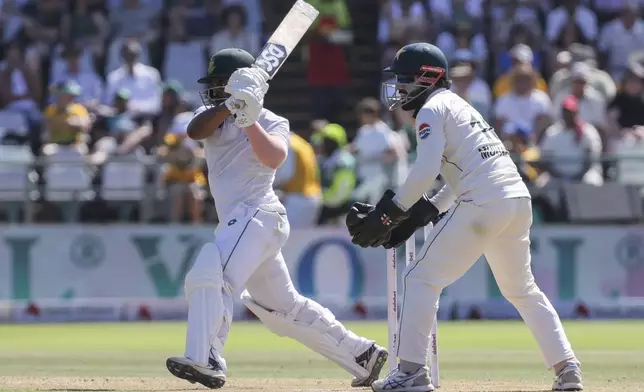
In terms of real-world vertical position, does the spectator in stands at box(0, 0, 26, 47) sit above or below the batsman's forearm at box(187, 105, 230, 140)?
above

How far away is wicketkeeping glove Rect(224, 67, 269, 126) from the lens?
23.9ft

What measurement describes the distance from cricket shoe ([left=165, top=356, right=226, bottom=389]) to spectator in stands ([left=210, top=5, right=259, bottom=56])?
11677 millimetres

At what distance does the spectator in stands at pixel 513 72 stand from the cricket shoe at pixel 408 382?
33.0ft

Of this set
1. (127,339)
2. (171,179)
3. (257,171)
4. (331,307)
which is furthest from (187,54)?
(257,171)

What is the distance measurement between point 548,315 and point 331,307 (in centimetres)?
820

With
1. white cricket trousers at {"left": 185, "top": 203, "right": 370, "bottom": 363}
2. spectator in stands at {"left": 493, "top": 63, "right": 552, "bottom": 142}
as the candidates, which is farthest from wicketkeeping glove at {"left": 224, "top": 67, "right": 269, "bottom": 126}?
spectator in stands at {"left": 493, "top": 63, "right": 552, "bottom": 142}

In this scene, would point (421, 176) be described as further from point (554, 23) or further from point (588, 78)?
point (554, 23)

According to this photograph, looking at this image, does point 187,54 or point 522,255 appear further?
point 187,54

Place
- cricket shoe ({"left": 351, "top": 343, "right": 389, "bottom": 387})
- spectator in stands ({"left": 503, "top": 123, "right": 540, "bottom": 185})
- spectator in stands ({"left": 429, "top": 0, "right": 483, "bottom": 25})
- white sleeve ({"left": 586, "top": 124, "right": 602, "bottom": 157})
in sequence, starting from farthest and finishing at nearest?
spectator in stands ({"left": 429, "top": 0, "right": 483, "bottom": 25}) → white sleeve ({"left": 586, "top": 124, "right": 602, "bottom": 157}) → spectator in stands ({"left": 503, "top": 123, "right": 540, "bottom": 185}) → cricket shoe ({"left": 351, "top": 343, "right": 389, "bottom": 387})

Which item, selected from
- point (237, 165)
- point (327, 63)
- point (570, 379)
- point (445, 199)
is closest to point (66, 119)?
point (327, 63)

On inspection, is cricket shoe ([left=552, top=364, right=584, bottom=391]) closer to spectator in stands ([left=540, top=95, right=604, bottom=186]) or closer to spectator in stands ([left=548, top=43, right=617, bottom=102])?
spectator in stands ([left=540, top=95, right=604, bottom=186])

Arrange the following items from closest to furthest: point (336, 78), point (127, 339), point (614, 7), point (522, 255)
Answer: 1. point (522, 255)
2. point (127, 339)
3. point (336, 78)
4. point (614, 7)

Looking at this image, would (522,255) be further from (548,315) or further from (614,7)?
(614,7)

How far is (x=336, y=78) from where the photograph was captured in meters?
18.4
